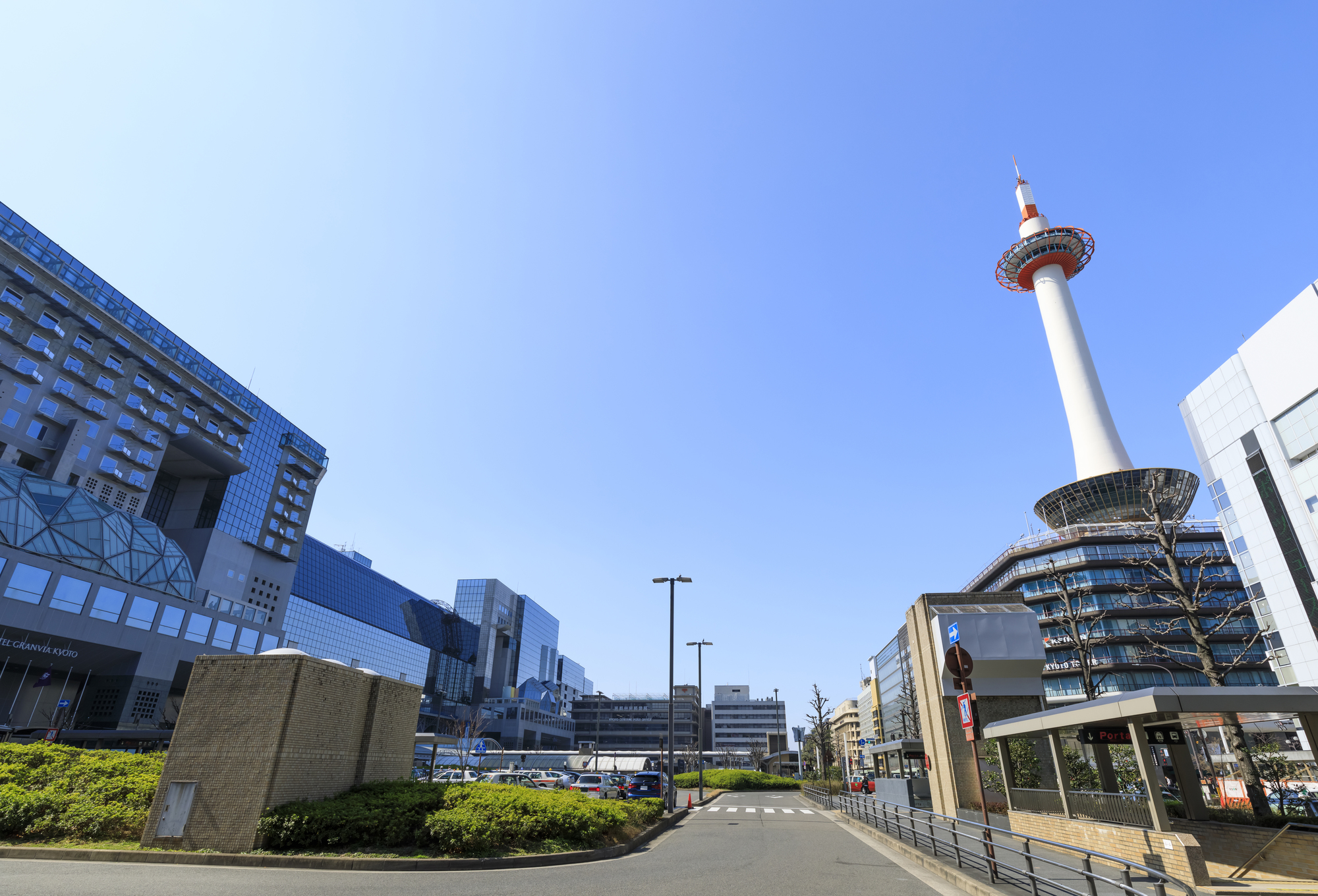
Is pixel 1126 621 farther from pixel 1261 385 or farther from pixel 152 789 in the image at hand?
pixel 152 789

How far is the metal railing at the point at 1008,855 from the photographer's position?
8.91 meters

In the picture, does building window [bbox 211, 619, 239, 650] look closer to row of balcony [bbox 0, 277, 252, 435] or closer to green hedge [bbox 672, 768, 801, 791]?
row of balcony [bbox 0, 277, 252, 435]

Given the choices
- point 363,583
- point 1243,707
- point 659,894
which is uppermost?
point 363,583

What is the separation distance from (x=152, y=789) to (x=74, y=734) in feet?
182

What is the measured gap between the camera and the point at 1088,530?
74.3 m

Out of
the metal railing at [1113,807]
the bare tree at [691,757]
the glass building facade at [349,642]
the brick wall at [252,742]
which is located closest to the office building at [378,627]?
the glass building facade at [349,642]

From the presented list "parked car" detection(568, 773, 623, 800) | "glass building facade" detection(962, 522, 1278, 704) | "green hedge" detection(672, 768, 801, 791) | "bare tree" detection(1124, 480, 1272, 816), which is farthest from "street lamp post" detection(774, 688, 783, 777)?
"parked car" detection(568, 773, 623, 800)

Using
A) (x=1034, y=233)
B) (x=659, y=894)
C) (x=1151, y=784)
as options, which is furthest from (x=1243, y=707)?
(x=1034, y=233)

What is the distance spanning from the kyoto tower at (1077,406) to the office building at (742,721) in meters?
114

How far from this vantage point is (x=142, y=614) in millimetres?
62938

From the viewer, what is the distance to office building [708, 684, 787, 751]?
175 m

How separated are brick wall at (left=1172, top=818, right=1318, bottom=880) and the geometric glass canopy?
244 feet

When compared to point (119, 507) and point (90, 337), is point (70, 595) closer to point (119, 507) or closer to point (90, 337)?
point (119, 507)

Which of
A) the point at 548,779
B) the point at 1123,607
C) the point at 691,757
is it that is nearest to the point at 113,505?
the point at 548,779
